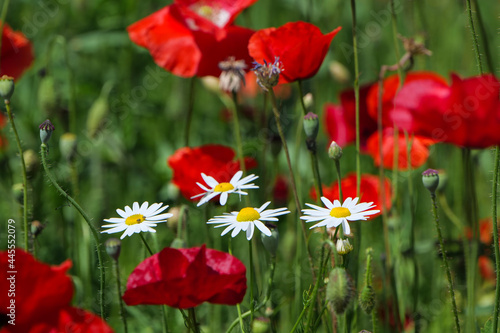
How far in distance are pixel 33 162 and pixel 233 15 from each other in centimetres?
43

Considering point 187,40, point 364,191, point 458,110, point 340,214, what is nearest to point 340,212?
point 340,214

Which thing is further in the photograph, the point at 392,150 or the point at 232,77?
the point at 392,150

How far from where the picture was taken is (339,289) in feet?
2.14

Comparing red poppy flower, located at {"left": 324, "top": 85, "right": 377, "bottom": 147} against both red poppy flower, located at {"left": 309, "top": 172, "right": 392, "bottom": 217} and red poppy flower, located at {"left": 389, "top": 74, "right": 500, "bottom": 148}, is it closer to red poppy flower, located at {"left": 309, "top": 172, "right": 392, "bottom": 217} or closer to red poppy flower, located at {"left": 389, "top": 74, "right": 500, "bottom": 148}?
red poppy flower, located at {"left": 309, "top": 172, "right": 392, "bottom": 217}

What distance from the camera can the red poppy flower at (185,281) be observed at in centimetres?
66

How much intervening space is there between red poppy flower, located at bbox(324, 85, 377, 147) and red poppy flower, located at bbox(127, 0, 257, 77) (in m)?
0.31

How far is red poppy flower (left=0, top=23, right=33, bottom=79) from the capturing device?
1.32 m

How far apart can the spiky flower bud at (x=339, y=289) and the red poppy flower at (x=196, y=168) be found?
0.42 metres

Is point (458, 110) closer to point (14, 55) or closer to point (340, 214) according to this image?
point (340, 214)

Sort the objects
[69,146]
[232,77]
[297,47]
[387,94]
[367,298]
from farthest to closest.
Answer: [387,94], [69,146], [232,77], [297,47], [367,298]

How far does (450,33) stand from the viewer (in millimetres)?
2361

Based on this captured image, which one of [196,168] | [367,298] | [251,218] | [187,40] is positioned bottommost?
[367,298]

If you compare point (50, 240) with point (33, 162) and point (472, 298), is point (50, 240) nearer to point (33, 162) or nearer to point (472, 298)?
point (33, 162)

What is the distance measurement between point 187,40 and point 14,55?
44 centimetres
